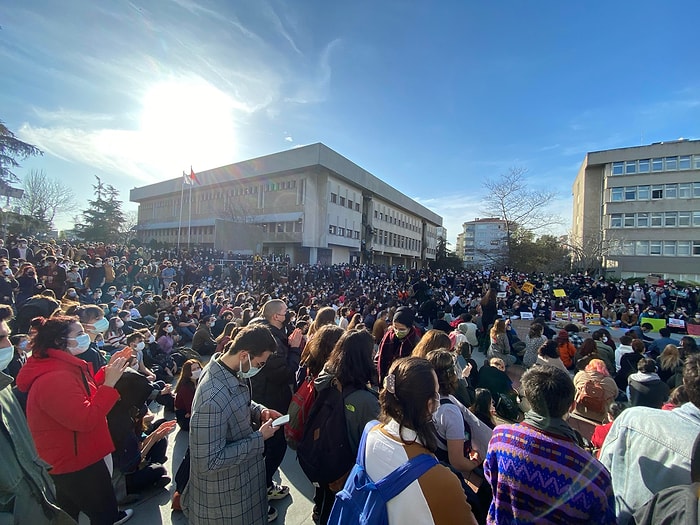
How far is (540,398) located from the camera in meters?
1.60

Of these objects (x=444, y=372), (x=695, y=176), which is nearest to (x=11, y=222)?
(x=444, y=372)

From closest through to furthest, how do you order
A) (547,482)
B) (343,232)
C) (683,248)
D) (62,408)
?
(547,482)
(62,408)
(683,248)
(343,232)

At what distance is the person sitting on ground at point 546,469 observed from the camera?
1415 millimetres

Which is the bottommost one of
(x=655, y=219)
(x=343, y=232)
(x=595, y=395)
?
(x=595, y=395)

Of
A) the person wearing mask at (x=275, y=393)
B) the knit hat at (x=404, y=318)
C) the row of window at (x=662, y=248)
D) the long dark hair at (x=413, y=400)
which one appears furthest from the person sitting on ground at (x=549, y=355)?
the row of window at (x=662, y=248)

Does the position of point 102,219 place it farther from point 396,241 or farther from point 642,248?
point 642,248

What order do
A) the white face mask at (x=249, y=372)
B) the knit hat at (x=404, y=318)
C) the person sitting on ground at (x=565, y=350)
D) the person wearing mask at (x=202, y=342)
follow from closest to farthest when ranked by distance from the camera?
the white face mask at (x=249, y=372) < the knit hat at (x=404, y=318) < the person sitting on ground at (x=565, y=350) < the person wearing mask at (x=202, y=342)

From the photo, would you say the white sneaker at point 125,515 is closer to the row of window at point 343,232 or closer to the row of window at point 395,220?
the row of window at point 343,232

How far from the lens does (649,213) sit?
36719 mm

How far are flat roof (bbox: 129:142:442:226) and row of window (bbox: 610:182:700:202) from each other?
27104 mm

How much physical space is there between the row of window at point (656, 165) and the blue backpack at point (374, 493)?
1956 inches

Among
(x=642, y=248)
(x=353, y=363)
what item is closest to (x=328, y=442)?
(x=353, y=363)

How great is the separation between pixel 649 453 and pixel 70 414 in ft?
11.2

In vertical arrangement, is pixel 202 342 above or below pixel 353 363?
below
